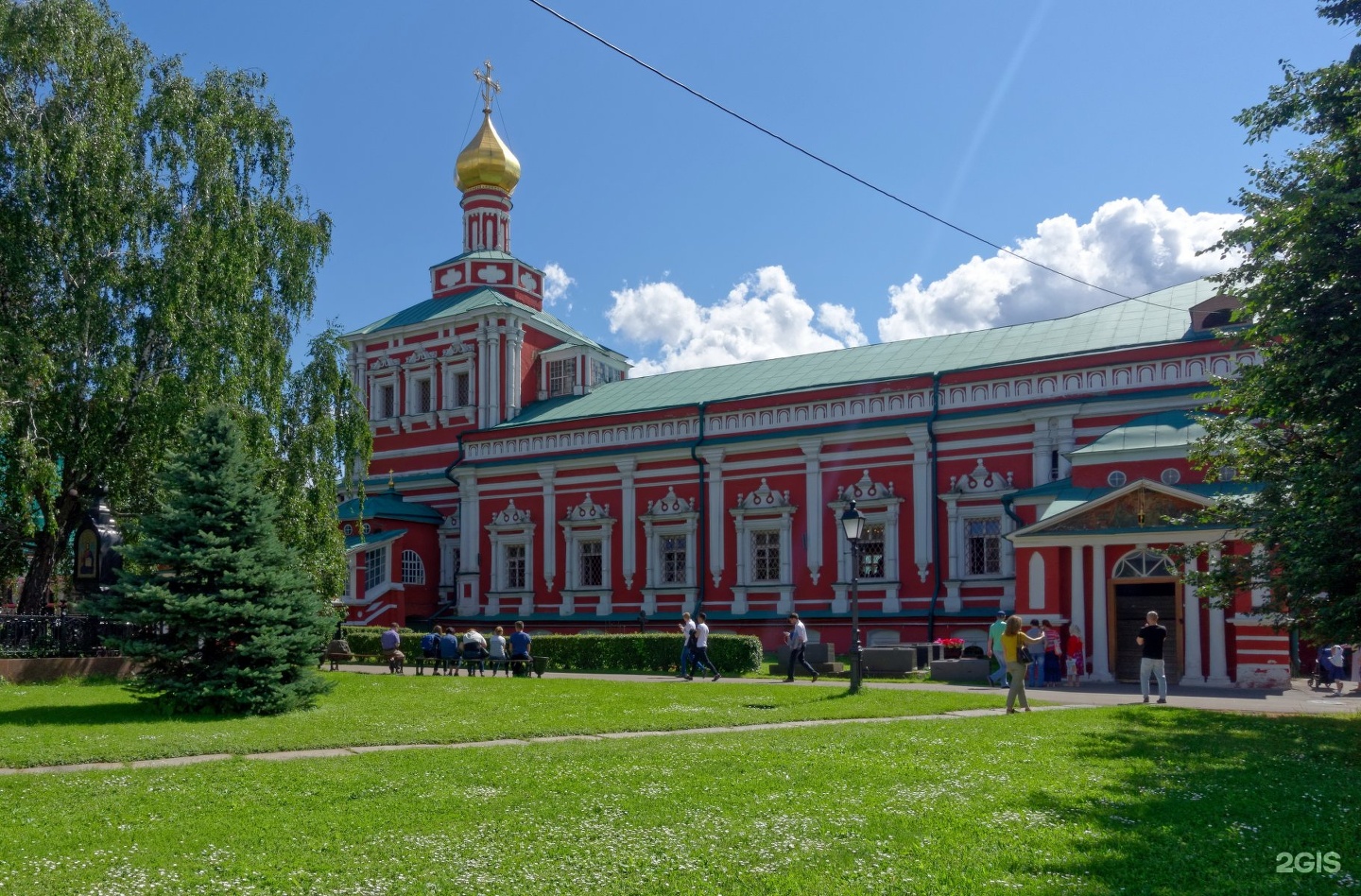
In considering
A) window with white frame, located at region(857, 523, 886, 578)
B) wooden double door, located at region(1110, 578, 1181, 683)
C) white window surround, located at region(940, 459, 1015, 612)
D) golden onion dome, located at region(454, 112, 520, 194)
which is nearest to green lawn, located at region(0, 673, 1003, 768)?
wooden double door, located at region(1110, 578, 1181, 683)

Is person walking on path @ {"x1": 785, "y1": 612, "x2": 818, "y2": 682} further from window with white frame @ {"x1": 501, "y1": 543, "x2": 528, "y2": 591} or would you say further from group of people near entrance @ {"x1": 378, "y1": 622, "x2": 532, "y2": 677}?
window with white frame @ {"x1": 501, "y1": 543, "x2": 528, "y2": 591}

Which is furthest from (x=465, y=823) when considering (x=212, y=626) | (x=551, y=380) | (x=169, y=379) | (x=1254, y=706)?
(x=551, y=380)

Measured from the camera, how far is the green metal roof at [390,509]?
36938mm

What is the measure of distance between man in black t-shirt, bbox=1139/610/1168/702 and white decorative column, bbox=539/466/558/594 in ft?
72.2

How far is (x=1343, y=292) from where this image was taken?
1333cm

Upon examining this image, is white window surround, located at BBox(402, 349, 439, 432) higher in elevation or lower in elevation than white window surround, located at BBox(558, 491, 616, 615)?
higher

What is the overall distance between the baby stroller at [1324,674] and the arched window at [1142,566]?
10.9 ft

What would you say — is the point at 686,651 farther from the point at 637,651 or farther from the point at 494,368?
the point at 494,368

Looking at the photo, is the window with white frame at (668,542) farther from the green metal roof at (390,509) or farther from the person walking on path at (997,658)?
the person walking on path at (997,658)

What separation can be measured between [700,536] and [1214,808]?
2605cm

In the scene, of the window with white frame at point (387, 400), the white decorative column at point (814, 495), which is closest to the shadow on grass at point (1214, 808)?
the white decorative column at point (814, 495)

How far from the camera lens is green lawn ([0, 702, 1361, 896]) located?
6.54m

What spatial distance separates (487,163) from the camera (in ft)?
143

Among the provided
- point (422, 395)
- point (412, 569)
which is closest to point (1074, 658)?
point (412, 569)
